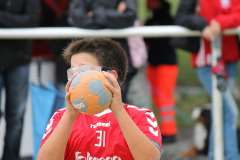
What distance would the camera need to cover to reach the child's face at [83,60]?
8.66 ft

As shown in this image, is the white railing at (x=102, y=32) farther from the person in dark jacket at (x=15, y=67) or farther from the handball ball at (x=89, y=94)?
the handball ball at (x=89, y=94)

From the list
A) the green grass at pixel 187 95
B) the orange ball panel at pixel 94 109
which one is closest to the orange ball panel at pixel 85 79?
the orange ball panel at pixel 94 109

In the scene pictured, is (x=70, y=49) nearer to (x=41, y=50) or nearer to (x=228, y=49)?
(x=228, y=49)

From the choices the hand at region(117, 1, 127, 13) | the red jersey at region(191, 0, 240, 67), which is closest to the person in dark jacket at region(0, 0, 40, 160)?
the hand at region(117, 1, 127, 13)

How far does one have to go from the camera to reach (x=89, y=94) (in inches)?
92.6

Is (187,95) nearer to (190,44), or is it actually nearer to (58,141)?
(190,44)

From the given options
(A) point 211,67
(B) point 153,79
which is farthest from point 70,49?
(B) point 153,79

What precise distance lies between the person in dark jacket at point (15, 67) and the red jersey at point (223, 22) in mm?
1457

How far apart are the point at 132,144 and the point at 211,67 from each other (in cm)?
213

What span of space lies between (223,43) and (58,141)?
2.37 m

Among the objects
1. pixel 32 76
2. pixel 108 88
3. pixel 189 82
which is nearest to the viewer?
pixel 108 88

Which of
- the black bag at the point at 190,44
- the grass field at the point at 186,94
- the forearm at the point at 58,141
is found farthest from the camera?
the grass field at the point at 186,94

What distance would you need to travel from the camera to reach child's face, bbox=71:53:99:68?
8.66 feet

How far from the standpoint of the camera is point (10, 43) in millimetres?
4422
